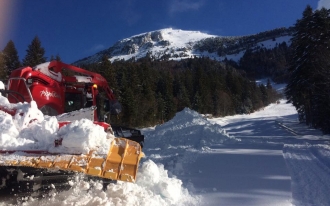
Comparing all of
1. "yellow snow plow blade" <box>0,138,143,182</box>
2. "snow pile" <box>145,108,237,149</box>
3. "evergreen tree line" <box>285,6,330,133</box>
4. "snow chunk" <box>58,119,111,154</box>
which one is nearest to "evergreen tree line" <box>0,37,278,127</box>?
"snow pile" <box>145,108,237,149</box>

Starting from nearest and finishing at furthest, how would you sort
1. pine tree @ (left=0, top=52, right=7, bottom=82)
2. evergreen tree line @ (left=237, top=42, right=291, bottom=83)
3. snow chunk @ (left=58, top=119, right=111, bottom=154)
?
snow chunk @ (left=58, top=119, right=111, bottom=154) < pine tree @ (left=0, top=52, right=7, bottom=82) < evergreen tree line @ (left=237, top=42, right=291, bottom=83)

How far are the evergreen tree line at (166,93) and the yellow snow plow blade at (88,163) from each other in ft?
90.5

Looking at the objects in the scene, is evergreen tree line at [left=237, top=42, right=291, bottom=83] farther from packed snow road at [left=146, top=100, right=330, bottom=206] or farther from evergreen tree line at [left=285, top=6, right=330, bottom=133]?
packed snow road at [left=146, top=100, right=330, bottom=206]

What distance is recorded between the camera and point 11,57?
111 ft

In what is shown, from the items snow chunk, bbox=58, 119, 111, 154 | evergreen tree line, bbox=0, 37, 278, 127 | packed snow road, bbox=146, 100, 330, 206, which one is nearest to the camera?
snow chunk, bbox=58, 119, 111, 154

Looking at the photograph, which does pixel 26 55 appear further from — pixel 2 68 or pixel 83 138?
pixel 83 138

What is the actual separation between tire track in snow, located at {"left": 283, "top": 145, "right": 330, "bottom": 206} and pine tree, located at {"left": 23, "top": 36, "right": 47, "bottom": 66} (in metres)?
29.1

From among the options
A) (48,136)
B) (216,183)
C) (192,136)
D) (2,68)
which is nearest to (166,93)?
(2,68)

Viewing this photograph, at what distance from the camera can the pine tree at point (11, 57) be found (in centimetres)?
3293

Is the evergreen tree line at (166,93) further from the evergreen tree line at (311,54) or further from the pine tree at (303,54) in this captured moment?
the evergreen tree line at (311,54)

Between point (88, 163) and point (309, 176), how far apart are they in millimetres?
5909

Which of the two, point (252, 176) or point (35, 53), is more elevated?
point (35, 53)

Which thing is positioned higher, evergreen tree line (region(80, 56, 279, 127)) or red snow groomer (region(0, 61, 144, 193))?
evergreen tree line (region(80, 56, 279, 127))

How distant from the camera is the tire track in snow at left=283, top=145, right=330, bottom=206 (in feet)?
18.8
